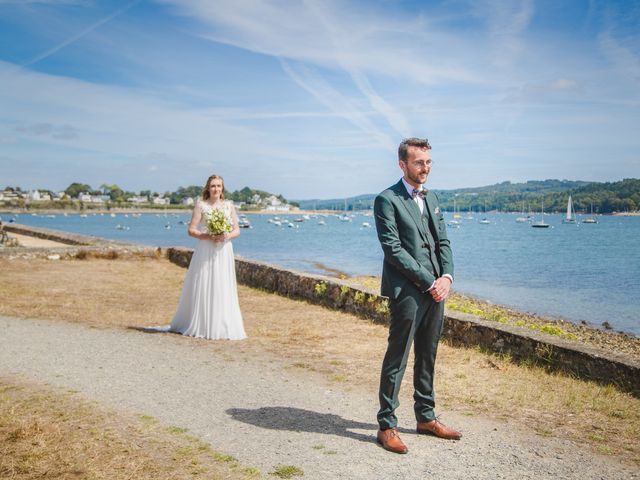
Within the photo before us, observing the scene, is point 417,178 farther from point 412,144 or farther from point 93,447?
point 93,447

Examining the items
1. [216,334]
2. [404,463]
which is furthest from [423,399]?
[216,334]

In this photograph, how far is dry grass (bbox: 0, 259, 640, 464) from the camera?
17.1 ft

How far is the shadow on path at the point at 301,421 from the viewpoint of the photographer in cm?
479

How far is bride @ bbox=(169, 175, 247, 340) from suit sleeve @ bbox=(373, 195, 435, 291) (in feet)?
15.7

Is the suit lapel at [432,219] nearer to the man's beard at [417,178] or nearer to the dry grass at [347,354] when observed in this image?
the man's beard at [417,178]

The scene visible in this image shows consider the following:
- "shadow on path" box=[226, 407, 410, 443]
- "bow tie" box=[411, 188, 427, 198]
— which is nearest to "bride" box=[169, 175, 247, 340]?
"shadow on path" box=[226, 407, 410, 443]

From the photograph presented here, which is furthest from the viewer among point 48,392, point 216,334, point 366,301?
point 366,301

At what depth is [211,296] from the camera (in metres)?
9.01

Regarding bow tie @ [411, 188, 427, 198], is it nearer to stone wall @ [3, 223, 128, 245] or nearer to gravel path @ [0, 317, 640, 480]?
gravel path @ [0, 317, 640, 480]

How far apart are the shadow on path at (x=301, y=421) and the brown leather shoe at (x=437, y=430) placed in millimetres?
406

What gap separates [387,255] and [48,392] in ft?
12.2

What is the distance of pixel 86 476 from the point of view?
3.79 metres

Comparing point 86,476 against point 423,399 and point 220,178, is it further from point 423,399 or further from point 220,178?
point 220,178

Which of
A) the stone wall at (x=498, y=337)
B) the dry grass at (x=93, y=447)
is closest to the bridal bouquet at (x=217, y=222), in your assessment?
the stone wall at (x=498, y=337)
